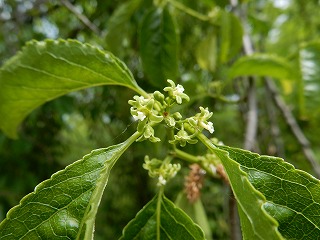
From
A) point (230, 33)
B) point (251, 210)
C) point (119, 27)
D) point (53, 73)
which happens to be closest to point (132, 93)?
point (119, 27)

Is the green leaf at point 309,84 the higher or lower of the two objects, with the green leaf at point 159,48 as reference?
lower

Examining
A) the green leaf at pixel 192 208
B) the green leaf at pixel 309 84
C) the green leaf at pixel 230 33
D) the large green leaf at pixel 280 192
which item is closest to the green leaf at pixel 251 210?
the large green leaf at pixel 280 192

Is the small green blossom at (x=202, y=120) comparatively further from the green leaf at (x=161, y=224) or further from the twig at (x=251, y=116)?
the twig at (x=251, y=116)

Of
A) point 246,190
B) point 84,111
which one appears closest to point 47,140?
point 84,111

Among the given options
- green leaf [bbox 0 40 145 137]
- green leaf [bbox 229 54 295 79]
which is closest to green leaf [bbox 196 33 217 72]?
green leaf [bbox 229 54 295 79]

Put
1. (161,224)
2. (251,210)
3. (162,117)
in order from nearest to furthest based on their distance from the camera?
(251,210) < (162,117) < (161,224)

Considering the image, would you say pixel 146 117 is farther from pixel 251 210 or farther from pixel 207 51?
pixel 207 51
